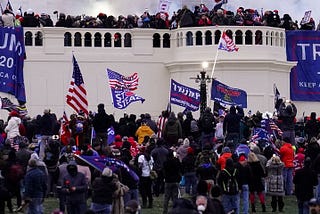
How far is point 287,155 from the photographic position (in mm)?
41781

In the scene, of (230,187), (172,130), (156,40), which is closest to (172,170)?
(230,187)

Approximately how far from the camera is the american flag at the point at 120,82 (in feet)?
173

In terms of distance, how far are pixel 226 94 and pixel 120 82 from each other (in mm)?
3481

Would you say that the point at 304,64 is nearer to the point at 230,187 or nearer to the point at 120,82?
the point at 120,82

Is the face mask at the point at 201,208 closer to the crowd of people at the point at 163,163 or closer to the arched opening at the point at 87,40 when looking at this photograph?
the crowd of people at the point at 163,163

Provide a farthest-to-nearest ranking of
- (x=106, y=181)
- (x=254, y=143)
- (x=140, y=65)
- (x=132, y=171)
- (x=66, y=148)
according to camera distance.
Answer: (x=140, y=65) → (x=254, y=143) → (x=66, y=148) → (x=132, y=171) → (x=106, y=181)

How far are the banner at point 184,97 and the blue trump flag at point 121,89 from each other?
4.56 feet

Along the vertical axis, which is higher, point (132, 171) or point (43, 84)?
point (43, 84)

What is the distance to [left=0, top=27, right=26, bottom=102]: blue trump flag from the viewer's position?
5469 centimetres

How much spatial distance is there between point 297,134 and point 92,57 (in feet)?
33.3

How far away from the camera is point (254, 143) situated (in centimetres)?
4294

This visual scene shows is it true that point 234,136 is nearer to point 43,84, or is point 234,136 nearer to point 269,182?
point 269,182

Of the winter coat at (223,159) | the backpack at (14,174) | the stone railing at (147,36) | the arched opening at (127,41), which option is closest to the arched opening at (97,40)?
the stone railing at (147,36)

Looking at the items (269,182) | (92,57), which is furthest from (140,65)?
(269,182)
